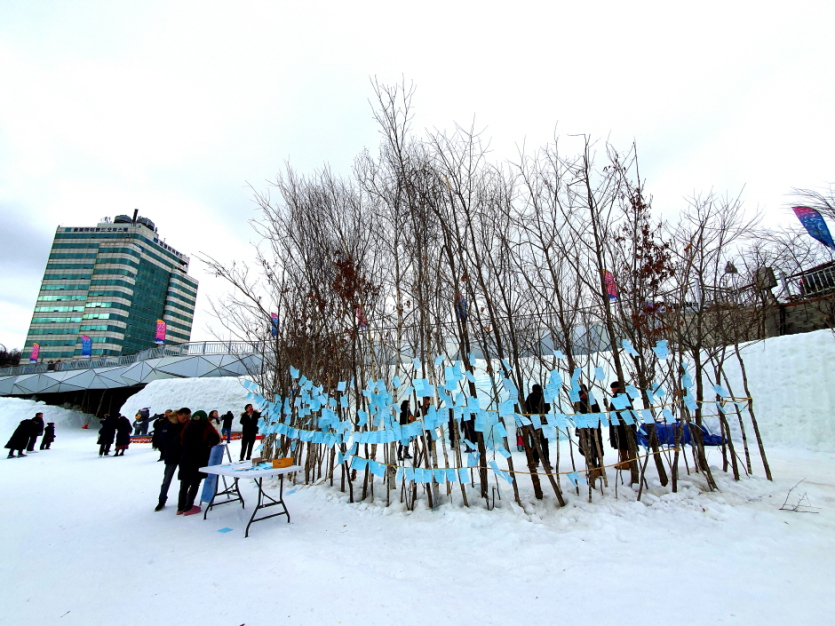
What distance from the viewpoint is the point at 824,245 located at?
762 cm

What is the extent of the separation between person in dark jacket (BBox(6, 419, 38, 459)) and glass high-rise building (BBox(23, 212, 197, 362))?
7738cm

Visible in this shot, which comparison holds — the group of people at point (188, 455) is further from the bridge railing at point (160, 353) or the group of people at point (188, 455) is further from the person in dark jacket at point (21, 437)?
the bridge railing at point (160, 353)

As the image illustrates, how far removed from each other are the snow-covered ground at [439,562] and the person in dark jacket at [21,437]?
27.7 ft

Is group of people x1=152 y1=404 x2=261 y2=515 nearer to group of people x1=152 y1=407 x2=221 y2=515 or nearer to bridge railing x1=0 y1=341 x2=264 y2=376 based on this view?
group of people x1=152 y1=407 x2=221 y2=515

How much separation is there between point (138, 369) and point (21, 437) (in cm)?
1569

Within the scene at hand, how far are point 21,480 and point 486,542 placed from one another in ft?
30.5

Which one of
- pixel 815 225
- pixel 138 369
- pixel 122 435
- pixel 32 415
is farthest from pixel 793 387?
pixel 32 415

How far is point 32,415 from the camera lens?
22281 mm

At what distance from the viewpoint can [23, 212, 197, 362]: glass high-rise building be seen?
80.6m

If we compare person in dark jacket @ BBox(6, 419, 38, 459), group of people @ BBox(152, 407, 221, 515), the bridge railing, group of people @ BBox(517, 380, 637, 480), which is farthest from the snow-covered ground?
the bridge railing

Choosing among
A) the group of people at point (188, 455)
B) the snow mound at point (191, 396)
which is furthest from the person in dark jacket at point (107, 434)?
the snow mound at point (191, 396)

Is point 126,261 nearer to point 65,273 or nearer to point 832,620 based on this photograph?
point 65,273

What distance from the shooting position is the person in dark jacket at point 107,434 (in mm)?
11641

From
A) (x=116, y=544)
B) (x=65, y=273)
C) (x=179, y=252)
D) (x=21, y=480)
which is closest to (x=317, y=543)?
(x=116, y=544)
